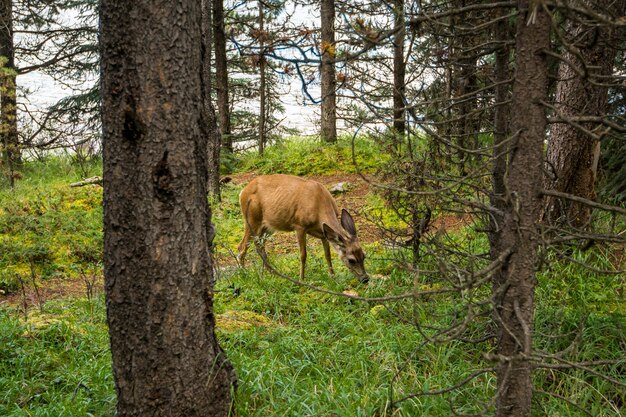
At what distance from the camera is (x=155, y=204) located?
10.4 ft

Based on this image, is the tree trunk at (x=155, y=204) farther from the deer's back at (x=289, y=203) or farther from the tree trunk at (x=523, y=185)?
the deer's back at (x=289, y=203)

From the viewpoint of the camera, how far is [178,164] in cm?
322

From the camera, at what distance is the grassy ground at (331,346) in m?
3.85

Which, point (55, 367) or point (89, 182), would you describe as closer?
point (55, 367)

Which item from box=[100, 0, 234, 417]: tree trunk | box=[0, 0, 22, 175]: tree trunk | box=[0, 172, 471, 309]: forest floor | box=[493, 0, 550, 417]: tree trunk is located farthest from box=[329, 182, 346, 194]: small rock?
box=[493, 0, 550, 417]: tree trunk

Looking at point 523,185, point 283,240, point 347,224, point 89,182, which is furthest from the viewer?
point 89,182

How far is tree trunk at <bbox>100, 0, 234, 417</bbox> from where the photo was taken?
10.2 feet

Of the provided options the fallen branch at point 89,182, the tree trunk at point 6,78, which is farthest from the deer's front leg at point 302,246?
the tree trunk at point 6,78

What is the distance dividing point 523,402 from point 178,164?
7.35ft

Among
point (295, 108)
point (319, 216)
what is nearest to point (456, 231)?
point (319, 216)

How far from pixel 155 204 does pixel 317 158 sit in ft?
44.1

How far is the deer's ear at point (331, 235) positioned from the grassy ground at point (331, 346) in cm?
46

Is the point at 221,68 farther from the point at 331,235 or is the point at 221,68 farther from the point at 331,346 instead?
the point at 331,346

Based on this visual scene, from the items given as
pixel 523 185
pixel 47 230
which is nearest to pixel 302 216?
pixel 47 230
